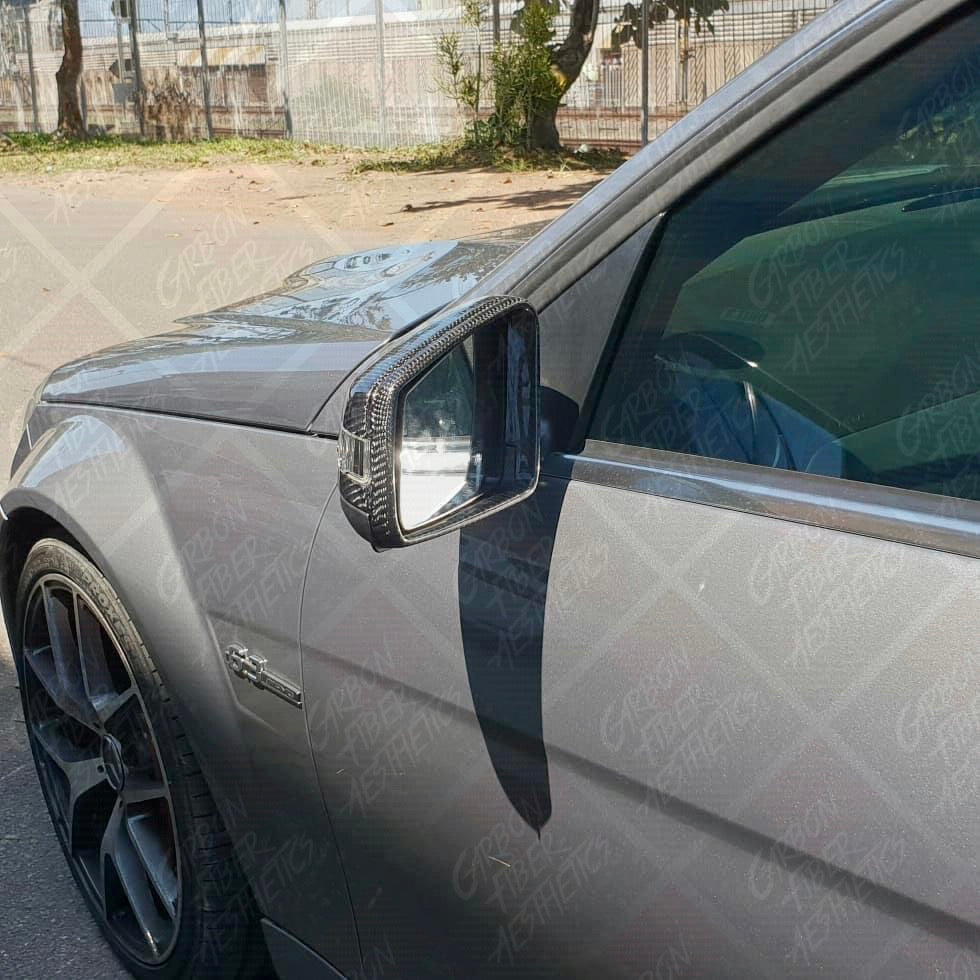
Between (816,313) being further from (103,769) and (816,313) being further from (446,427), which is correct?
(103,769)

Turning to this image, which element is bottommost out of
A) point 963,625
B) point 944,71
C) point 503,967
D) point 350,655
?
point 503,967

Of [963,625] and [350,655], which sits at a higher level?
[963,625]

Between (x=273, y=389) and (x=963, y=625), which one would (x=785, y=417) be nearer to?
(x=963, y=625)

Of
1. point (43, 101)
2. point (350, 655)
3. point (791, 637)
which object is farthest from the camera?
point (43, 101)

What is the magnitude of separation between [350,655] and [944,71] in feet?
3.46

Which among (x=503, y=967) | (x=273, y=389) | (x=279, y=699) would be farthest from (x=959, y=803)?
(x=273, y=389)

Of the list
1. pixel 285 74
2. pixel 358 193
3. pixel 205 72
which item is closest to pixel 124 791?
pixel 358 193

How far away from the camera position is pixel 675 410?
163cm

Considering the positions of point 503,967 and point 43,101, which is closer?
point 503,967

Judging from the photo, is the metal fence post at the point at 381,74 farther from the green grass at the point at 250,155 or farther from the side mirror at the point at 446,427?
the side mirror at the point at 446,427

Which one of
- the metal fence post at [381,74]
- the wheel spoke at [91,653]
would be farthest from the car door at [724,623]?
Result: the metal fence post at [381,74]

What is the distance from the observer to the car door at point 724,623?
1.23m

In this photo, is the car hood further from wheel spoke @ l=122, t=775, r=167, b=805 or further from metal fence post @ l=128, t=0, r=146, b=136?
metal fence post @ l=128, t=0, r=146, b=136

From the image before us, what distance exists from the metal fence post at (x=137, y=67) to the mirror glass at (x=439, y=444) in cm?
2560
